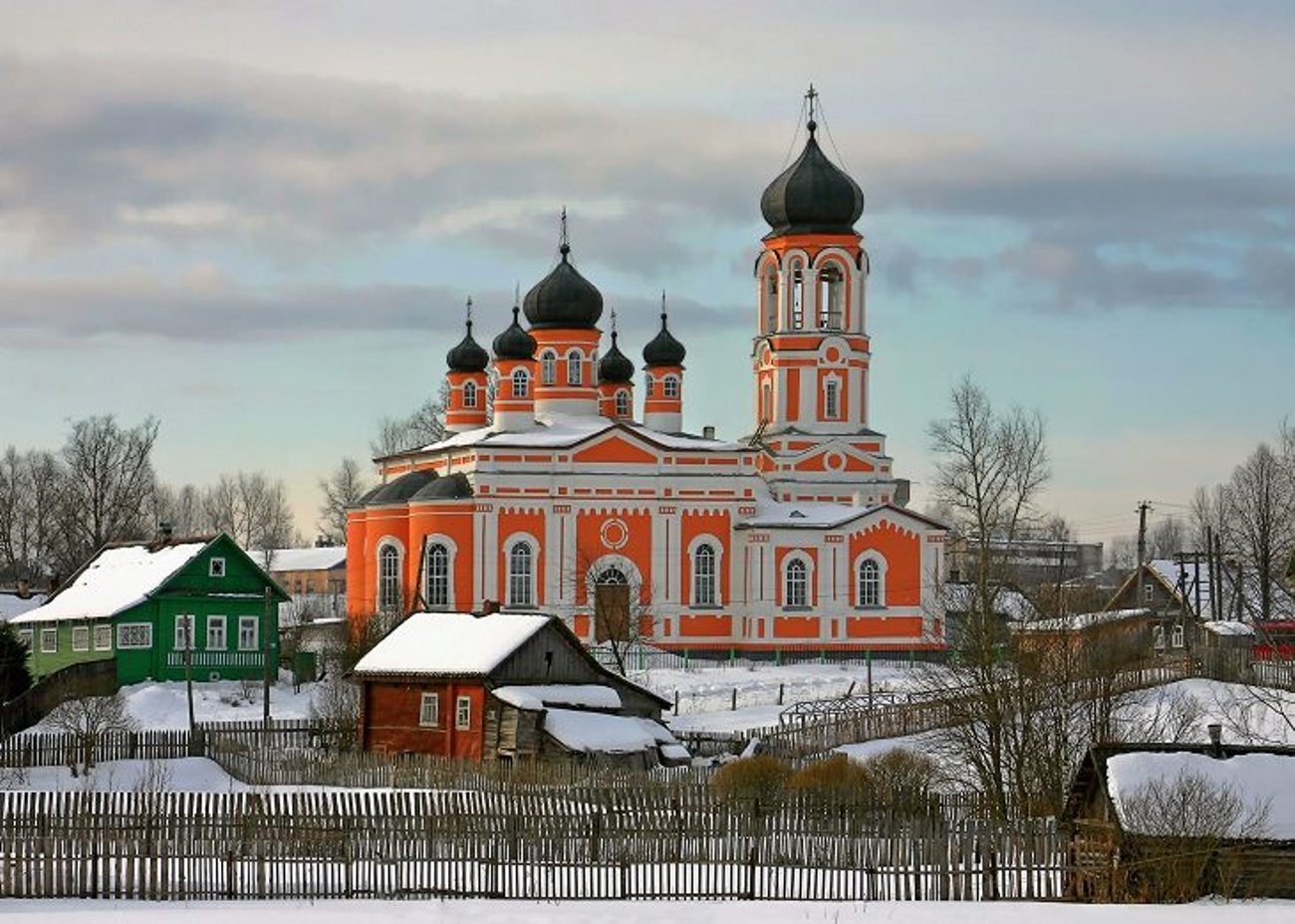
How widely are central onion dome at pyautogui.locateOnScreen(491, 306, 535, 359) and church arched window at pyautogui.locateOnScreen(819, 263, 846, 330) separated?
26.0 ft

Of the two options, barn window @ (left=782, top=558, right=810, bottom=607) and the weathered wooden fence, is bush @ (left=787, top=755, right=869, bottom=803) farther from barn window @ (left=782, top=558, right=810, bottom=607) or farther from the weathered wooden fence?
barn window @ (left=782, top=558, right=810, bottom=607)

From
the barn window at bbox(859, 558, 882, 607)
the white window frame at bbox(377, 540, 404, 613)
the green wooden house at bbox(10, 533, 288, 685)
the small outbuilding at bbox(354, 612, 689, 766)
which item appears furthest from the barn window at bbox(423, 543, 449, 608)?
the small outbuilding at bbox(354, 612, 689, 766)

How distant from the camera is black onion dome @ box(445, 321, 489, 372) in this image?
7531 centimetres

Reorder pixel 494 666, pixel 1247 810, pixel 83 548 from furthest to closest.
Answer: pixel 83 548
pixel 494 666
pixel 1247 810

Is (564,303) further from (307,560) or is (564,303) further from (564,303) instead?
(307,560)

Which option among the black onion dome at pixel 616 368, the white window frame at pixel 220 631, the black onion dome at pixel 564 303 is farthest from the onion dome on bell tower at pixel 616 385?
the white window frame at pixel 220 631

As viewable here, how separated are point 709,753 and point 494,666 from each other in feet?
12.8

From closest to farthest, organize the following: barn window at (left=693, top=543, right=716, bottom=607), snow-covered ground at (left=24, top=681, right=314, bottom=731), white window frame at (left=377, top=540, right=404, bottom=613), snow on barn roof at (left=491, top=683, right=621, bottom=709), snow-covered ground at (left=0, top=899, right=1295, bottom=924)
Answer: snow-covered ground at (left=0, top=899, right=1295, bottom=924), snow on barn roof at (left=491, top=683, right=621, bottom=709), snow-covered ground at (left=24, top=681, right=314, bottom=731), white window frame at (left=377, top=540, right=404, bottom=613), barn window at (left=693, top=543, right=716, bottom=607)

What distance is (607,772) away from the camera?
35500mm

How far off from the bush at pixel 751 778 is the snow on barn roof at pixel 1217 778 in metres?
6.29

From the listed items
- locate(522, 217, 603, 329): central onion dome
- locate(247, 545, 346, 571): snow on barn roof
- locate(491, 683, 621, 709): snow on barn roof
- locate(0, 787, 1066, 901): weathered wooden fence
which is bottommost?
locate(0, 787, 1066, 901): weathered wooden fence

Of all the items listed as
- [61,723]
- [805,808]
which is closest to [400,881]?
[805,808]

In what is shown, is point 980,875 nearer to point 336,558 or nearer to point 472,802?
point 472,802

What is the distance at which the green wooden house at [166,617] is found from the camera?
5316 centimetres
